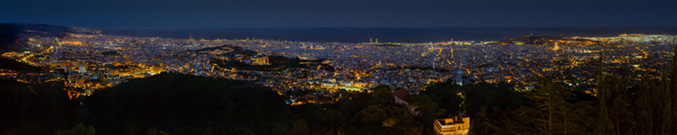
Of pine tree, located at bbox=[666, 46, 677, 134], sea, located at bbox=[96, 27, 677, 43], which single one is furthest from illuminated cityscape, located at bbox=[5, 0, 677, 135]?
sea, located at bbox=[96, 27, 677, 43]

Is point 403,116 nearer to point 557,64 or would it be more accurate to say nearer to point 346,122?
point 346,122

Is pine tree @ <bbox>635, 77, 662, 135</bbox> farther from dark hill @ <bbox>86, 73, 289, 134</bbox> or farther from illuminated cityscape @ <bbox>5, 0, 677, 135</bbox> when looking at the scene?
dark hill @ <bbox>86, 73, 289, 134</bbox>

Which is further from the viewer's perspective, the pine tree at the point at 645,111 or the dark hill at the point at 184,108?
the dark hill at the point at 184,108

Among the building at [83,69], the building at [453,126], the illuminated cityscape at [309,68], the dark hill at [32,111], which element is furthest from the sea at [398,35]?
the building at [453,126]

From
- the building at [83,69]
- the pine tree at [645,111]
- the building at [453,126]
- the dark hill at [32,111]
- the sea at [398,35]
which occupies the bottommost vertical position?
the building at [453,126]

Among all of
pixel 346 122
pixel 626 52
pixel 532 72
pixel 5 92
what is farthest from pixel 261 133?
pixel 626 52

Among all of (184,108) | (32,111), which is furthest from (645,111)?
(184,108)

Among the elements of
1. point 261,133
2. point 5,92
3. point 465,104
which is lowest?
point 261,133

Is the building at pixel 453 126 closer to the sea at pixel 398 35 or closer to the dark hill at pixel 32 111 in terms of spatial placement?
the dark hill at pixel 32 111
